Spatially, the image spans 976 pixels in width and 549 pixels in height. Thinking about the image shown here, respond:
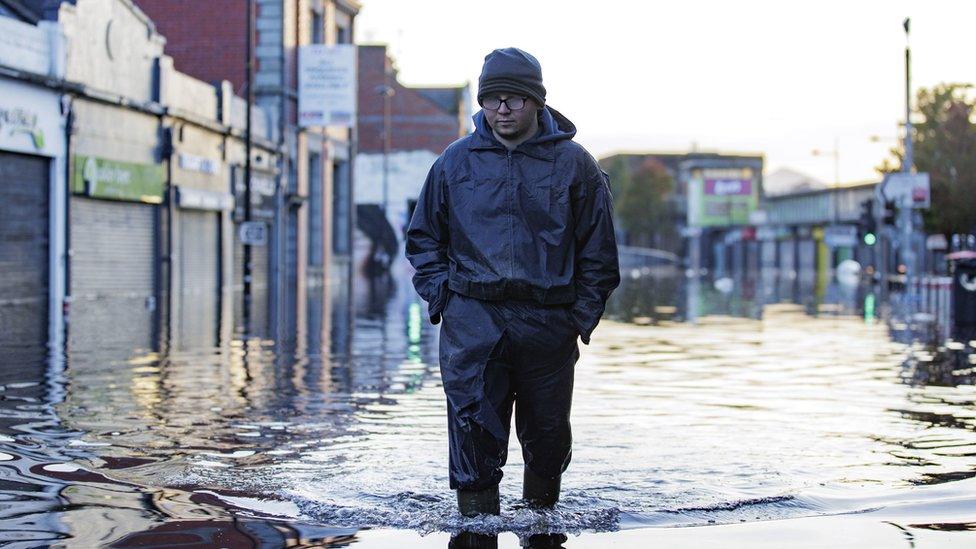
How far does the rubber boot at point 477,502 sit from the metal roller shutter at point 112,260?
57.0 feet

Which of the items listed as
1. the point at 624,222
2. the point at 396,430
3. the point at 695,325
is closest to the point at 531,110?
the point at 396,430

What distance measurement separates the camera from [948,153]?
55.8 meters

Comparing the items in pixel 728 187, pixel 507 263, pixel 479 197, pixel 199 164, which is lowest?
pixel 507 263

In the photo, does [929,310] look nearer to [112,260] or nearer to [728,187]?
[112,260]

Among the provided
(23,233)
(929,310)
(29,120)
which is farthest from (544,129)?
(929,310)

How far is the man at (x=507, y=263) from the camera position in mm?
5551

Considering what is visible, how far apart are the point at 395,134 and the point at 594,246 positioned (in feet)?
268

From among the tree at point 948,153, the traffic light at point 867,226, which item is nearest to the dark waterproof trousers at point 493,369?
the traffic light at point 867,226

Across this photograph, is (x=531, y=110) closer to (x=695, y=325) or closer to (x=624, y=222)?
(x=695, y=325)

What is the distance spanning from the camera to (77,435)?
819cm

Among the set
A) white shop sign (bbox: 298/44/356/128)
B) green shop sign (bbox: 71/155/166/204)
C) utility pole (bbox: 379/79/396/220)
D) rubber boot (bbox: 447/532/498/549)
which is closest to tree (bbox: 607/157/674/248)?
utility pole (bbox: 379/79/396/220)

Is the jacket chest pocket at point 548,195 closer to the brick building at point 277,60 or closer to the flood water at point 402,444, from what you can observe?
the flood water at point 402,444

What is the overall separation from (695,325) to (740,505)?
16.0m

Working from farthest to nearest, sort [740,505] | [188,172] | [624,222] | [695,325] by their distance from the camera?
1. [624,222]
2. [188,172]
3. [695,325]
4. [740,505]
